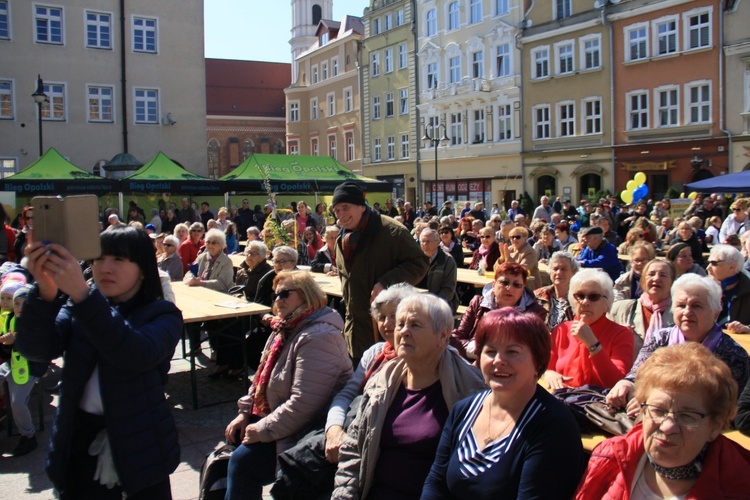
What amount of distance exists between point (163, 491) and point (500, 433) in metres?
1.40

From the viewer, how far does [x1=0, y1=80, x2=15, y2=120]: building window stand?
30312 millimetres

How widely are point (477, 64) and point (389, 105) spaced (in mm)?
8612

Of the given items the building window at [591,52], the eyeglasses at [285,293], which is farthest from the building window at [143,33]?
the eyeglasses at [285,293]

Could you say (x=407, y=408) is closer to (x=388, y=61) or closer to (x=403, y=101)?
(x=403, y=101)

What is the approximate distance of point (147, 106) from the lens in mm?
33375

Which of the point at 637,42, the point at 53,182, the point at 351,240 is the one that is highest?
the point at 637,42

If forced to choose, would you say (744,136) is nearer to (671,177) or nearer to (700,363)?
(671,177)

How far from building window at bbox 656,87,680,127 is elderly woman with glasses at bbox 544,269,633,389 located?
27.6m

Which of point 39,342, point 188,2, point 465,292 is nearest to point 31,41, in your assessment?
point 188,2

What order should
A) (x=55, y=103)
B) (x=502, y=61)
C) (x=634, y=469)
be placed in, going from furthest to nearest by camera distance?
1. (x=502, y=61)
2. (x=55, y=103)
3. (x=634, y=469)

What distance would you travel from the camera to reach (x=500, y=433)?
2688 mm

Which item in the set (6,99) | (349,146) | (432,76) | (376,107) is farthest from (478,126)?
(6,99)

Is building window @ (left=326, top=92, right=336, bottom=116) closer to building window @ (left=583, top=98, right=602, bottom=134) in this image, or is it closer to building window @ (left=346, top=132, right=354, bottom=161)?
building window @ (left=346, top=132, right=354, bottom=161)

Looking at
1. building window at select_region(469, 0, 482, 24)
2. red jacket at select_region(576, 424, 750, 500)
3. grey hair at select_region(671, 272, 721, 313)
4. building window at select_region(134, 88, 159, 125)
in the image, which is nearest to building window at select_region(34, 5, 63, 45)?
building window at select_region(134, 88, 159, 125)
